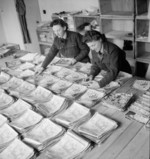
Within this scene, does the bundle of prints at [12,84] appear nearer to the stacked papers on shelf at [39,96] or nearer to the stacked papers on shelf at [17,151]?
the stacked papers on shelf at [39,96]

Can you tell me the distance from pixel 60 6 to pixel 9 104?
2.91 metres

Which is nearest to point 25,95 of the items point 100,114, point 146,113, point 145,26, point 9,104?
point 9,104

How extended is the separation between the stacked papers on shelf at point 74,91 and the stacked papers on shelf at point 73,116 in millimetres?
154

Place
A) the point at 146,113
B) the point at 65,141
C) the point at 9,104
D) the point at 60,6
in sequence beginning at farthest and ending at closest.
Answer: the point at 60,6
the point at 9,104
the point at 146,113
the point at 65,141

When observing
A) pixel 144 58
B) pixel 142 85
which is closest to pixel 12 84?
pixel 142 85

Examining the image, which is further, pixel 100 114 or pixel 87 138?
pixel 100 114

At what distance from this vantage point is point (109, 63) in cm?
201

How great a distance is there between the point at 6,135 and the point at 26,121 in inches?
6.6

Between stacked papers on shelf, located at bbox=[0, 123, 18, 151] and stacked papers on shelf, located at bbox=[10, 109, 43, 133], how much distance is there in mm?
38

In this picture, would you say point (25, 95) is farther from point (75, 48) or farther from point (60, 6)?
point (60, 6)

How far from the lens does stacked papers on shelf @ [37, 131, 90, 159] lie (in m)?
1.17

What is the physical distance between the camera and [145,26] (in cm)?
307

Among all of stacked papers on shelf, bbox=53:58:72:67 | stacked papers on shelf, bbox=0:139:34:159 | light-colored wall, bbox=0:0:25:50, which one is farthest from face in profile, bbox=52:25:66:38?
light-colored wall, bbox=0:0:25:50

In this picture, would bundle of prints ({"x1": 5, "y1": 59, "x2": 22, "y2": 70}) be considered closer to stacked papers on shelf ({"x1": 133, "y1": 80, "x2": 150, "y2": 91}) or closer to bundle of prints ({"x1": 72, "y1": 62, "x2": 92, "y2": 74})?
bundle of prints ({"x1": 72, "y1": 62, "x2": 92, "y2": 74})
